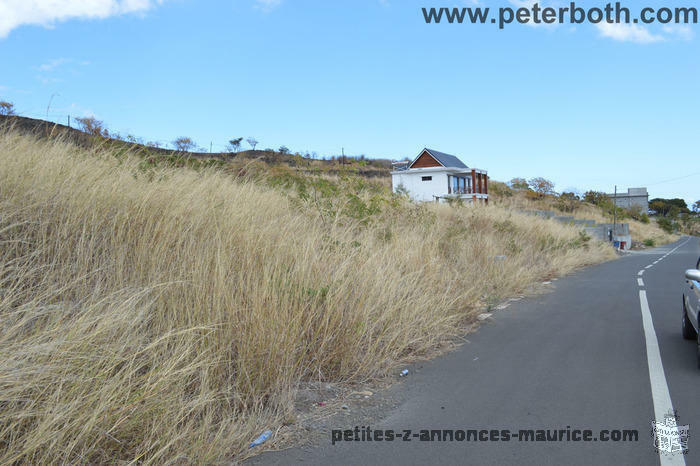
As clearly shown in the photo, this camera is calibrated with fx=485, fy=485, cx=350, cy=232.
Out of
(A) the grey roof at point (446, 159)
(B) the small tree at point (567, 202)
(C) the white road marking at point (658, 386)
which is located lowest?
(C) the white road marking at point (658, 386)

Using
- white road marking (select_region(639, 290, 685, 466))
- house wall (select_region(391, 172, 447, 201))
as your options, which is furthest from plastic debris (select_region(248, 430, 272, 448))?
house wall (select_region(391, 172, 447, 201))

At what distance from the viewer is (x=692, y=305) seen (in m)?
5.85

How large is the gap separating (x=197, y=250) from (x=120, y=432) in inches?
94.0

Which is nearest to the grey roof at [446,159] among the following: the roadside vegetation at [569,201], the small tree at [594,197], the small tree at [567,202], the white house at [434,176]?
the white house at [434,176]

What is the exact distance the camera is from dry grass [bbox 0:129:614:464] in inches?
114

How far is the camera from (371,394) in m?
4.68

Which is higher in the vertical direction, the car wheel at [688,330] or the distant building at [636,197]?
the distant building at [636,197]

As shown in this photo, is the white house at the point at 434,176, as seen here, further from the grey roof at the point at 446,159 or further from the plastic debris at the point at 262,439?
the plastic debris at the point at 262,439

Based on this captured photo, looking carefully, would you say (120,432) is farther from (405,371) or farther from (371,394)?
(405,371)

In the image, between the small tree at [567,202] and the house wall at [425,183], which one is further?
the small tree at [567,202]

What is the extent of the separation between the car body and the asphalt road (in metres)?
0.20

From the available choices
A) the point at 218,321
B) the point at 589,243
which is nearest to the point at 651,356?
the point at 218,321

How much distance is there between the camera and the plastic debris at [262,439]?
3.47 meters

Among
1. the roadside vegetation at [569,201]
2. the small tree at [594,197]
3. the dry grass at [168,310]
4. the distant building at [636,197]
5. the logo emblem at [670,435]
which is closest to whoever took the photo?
the dry grass at [168,310]
